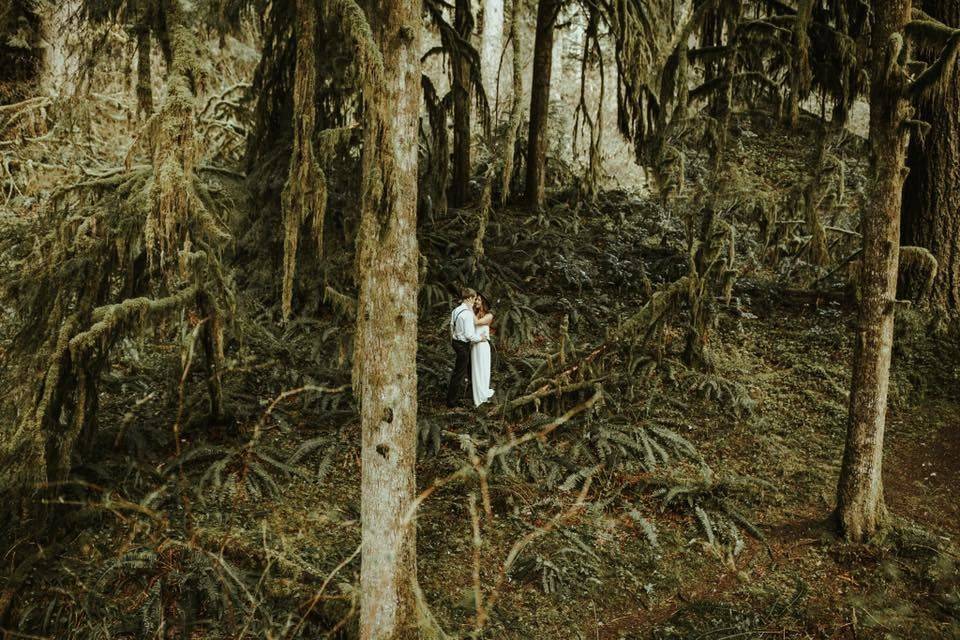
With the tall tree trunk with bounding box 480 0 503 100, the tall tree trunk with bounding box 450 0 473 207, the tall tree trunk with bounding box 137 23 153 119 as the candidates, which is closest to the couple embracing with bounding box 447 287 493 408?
the tall tree trunk with bounding box 450 0 473 207

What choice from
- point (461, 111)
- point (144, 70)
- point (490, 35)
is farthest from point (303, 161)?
point (490, 35)

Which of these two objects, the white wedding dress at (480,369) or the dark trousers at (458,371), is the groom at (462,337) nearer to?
the dark trousers at (458,371)

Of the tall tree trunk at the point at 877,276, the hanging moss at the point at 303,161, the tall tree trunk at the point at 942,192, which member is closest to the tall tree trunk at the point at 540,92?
the tall tree trunk at the point at 942,192

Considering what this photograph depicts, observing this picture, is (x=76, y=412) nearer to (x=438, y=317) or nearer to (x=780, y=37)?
(x=438, y=317)

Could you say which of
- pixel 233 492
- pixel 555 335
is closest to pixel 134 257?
pixel 233 492

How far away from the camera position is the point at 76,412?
5.58 metres

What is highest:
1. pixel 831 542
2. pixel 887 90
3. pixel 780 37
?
pixel 780 37

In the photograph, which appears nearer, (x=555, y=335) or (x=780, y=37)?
(x=780, y=37)

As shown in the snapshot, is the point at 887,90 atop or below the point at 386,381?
atop

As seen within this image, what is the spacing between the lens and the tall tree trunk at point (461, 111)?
9.40 metres

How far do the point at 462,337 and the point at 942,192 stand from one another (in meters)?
7.23

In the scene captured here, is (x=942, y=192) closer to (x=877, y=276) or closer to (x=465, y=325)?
(x=877, y=276)

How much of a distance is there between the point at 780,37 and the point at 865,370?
4.89 meters

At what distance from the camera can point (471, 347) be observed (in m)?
9.20
